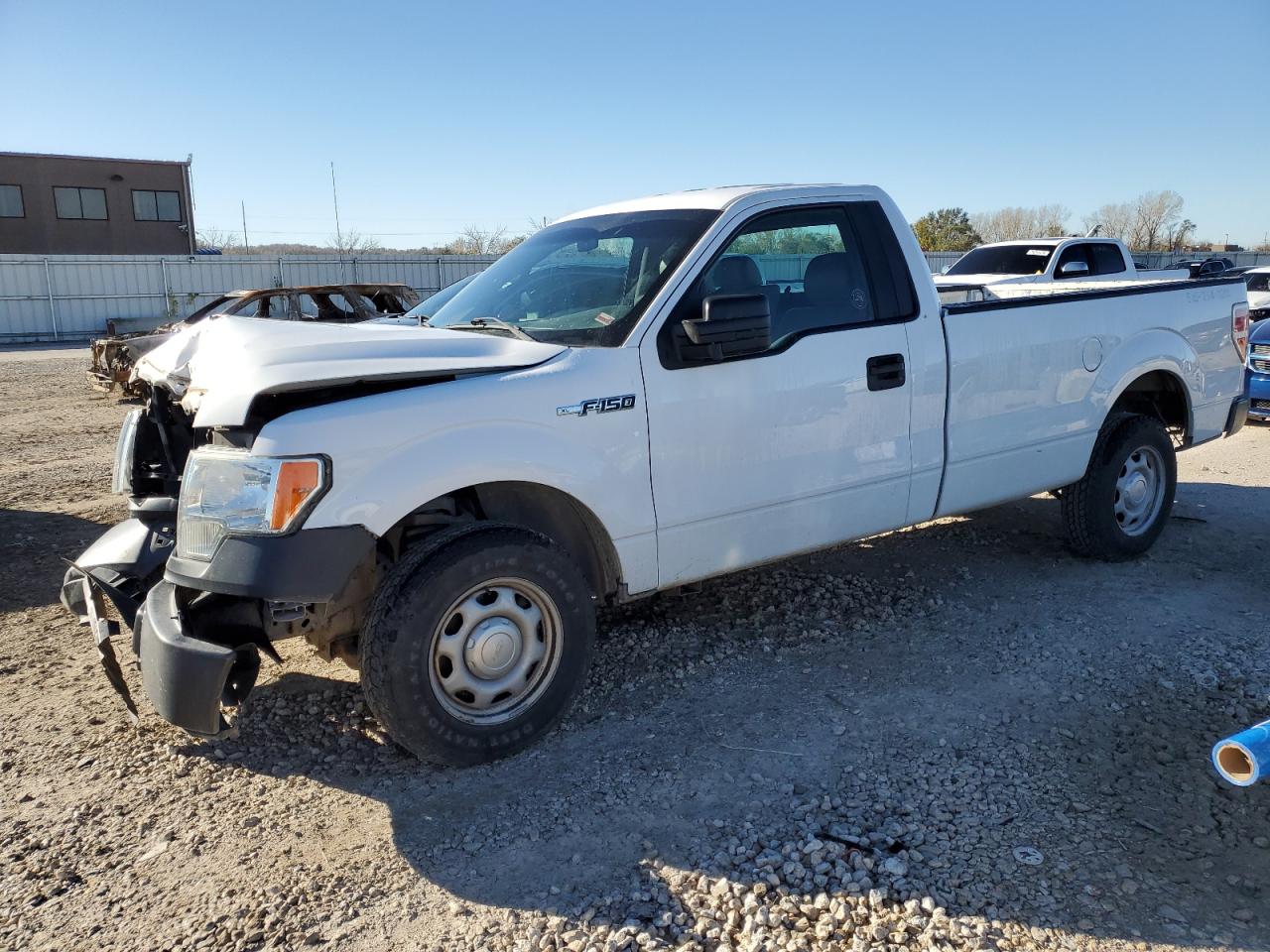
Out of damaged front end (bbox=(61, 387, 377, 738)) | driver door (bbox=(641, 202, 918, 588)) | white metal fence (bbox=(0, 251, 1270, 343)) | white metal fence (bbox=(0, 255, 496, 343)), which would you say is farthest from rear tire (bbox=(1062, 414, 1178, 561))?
white metal fence (bbox=(0, 251, 1270, 343))

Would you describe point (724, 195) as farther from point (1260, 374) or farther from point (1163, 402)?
point (1260, 374)

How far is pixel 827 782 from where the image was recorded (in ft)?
11.2

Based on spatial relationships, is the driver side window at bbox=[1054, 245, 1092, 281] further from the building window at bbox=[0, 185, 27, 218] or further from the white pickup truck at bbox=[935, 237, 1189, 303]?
the building window at bbox=[0, 185, 27, 218]

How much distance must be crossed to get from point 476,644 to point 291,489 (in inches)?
33.9

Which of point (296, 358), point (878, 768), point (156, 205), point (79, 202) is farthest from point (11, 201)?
point (878, 768)

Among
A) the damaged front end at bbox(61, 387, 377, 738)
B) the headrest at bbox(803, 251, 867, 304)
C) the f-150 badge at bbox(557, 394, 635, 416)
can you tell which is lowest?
the damaged front end at bbox(61, 387, 377, 738)

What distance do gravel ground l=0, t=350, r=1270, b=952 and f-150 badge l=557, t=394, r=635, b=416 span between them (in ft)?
4.16

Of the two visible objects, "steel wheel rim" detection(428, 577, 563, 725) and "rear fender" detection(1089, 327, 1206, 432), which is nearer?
"steel wheel rim" detection(428, 577, 563, 725)

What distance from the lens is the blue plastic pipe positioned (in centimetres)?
271

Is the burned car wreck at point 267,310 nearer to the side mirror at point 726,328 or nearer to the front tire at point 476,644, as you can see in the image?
the side mirror at point 726,328

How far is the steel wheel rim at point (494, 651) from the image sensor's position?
3461 mm

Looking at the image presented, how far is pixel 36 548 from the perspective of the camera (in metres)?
6.30

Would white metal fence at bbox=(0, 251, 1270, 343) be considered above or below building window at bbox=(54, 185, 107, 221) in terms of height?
below

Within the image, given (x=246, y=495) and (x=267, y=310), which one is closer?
(x=246, y=495)
